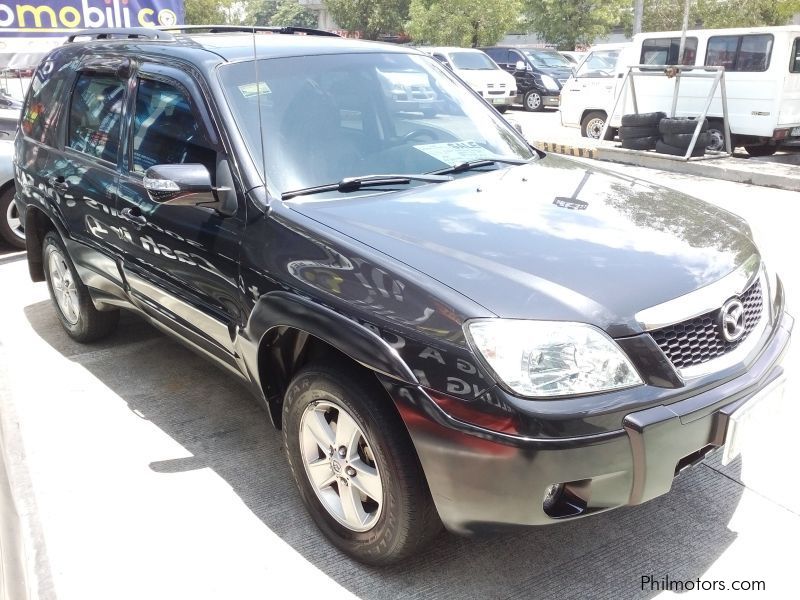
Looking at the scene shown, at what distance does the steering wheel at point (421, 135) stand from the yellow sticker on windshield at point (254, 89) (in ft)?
2.07

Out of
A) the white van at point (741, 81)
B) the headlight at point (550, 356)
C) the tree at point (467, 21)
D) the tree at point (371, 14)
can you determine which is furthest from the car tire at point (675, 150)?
the tree at point (371, 14)

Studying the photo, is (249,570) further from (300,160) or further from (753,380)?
(753,380)

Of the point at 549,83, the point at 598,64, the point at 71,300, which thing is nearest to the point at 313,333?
the point at 71,300

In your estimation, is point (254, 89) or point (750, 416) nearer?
point (750, 416)

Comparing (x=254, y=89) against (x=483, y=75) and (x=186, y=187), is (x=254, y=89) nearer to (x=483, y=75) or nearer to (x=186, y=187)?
(x=186, y=187)

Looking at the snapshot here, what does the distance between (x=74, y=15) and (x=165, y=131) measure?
9646 mm

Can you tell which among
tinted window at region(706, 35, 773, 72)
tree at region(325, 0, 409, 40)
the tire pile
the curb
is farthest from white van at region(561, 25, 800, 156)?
tree at region(325, 0, 409, 40)

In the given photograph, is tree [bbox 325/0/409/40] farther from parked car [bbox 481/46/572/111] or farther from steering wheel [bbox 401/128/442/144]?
steering wheel [bbox 401/128/442/144]

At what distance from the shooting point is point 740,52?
11.7 metres

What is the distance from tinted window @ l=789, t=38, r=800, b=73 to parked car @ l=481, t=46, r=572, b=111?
10000 mm

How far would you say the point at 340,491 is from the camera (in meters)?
2.71

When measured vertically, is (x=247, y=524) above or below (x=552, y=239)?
below

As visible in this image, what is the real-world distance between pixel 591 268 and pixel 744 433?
0.70 meters

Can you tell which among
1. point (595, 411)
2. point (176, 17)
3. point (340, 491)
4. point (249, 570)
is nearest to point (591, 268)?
point (595, 411)
